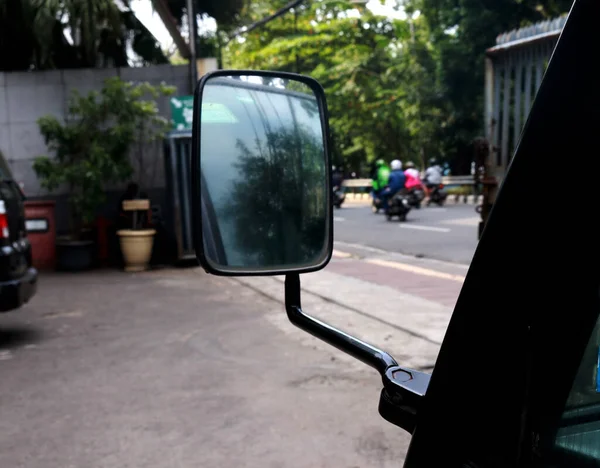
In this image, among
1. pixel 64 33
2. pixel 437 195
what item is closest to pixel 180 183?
pixel 64 33

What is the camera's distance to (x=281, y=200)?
4.67 ft

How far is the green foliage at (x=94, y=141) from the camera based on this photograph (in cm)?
948

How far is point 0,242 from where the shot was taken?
511cm

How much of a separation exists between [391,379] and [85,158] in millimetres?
9195

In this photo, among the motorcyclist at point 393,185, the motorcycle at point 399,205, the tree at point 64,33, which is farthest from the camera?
the motorcyclist at point 393,185

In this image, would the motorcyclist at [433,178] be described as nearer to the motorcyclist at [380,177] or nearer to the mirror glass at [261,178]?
the motorcyclist at [380,177]

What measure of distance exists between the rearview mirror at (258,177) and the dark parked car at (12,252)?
419 centimetres

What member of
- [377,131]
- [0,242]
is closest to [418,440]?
[0,242]

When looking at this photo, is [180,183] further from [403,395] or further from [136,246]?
[403,395]

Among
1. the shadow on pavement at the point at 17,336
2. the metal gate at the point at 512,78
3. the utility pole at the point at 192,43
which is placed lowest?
the shadow on pavement at the point at 17,336

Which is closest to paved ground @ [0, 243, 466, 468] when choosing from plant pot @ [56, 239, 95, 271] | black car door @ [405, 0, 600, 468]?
plant pot @ [56, 239, 95, 271]

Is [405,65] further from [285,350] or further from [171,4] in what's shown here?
[285,350]

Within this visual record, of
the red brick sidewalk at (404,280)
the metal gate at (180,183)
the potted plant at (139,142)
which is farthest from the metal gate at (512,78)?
the potted plant at (139,142)

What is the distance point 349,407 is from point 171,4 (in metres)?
12.1
